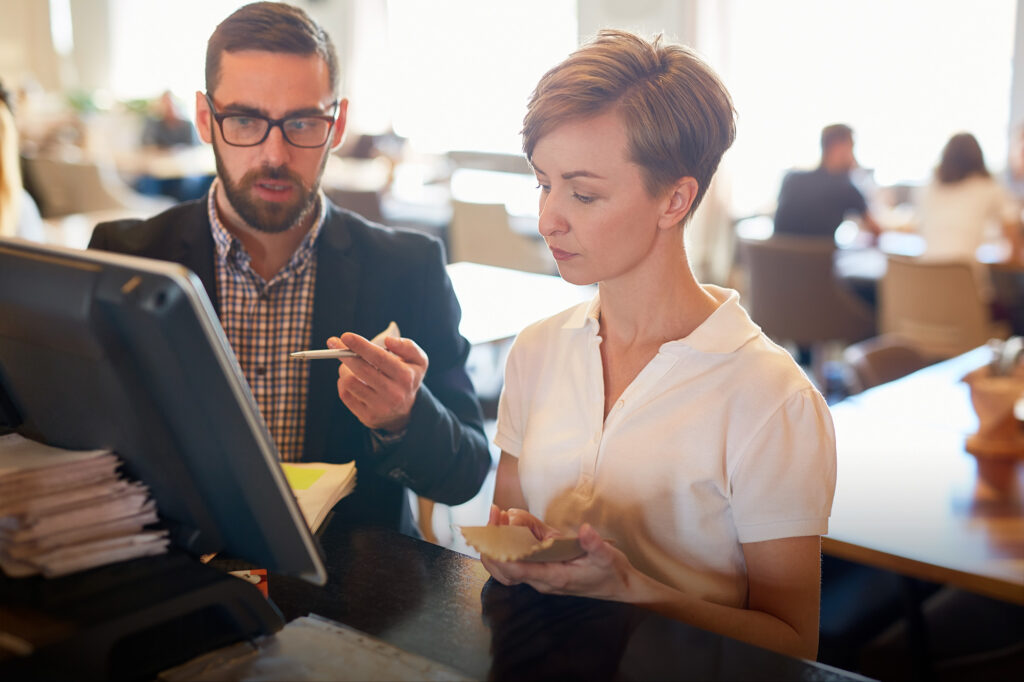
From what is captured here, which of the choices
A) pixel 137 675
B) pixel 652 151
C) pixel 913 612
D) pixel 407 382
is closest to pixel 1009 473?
pixel 913 612

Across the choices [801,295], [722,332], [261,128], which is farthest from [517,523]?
[801,295]

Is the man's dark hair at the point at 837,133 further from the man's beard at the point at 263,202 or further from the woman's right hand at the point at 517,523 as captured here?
the woman's right hand at the point at 517,523

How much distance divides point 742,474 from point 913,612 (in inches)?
40.4

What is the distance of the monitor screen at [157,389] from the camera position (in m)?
0.68

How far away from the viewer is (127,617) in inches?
28.8

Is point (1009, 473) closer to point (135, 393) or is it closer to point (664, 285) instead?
point (664, 285)

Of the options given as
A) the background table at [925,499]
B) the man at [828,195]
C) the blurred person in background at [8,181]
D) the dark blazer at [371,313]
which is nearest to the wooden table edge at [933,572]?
the background table at [925,499]

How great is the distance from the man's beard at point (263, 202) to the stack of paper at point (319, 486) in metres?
0.52

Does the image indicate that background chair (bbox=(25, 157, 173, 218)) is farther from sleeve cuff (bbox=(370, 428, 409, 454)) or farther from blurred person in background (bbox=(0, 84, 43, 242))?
sleeve cuff (bbox=(370, 428, 409, 454))

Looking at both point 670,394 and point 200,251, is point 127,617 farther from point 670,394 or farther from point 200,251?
point 200,251

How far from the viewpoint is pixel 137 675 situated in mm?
827

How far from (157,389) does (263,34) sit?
99 centimetres

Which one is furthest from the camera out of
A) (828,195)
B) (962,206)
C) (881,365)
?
(828,195)

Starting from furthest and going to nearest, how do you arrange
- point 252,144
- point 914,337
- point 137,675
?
1. point 914,337
2. point 252,144
3. point 137,675
